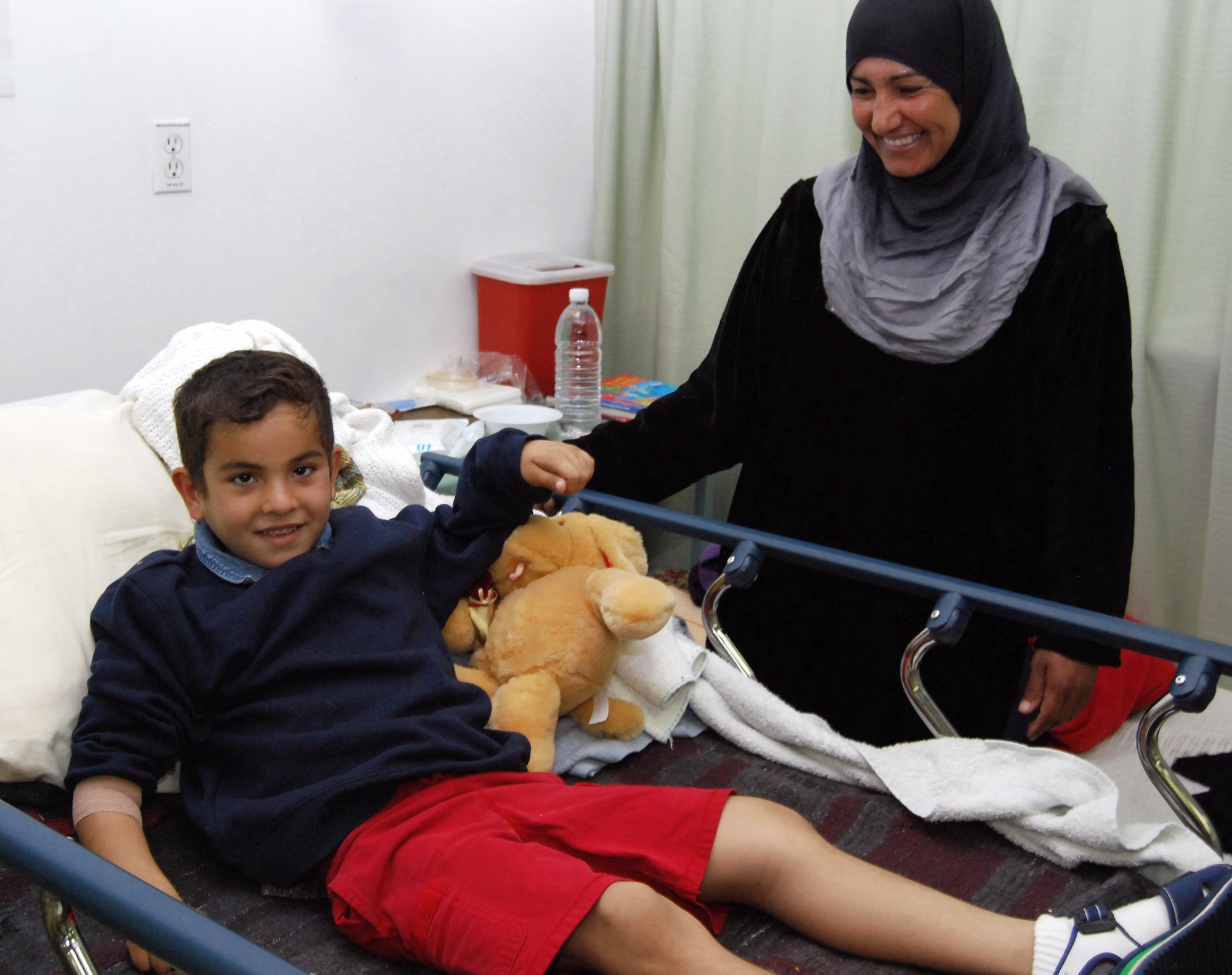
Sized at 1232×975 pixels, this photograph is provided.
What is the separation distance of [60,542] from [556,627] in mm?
611

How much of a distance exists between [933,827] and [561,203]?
2.02 meters

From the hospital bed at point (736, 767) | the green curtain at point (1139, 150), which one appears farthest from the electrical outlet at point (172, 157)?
the green curtain at point (1139, 150)

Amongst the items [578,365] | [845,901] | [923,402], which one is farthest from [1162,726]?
[578,365]

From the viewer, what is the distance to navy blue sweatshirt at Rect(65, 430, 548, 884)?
125 centimetres

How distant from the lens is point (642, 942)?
43.9 inches

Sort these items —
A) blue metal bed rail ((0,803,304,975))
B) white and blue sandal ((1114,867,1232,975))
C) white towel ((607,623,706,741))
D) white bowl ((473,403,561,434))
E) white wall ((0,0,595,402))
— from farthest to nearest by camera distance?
white bowl ((473,403,561,434)) < white wall ((0,0,595,402)) < white towel ((607,623,706,741)) < white and blue sandal ((1114,867,1232,975)) < blue metal bed rail ((0,803,304,975))

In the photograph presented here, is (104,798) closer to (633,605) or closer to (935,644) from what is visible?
(633,605)

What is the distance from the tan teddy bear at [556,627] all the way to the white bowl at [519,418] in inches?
31.4

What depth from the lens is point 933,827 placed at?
1459 mm

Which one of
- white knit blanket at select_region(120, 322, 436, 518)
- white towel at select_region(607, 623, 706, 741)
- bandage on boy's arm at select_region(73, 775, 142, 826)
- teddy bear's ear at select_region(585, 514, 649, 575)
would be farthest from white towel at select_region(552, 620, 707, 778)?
bandage on boy's arm at select_region(73, 775, 142, 826)

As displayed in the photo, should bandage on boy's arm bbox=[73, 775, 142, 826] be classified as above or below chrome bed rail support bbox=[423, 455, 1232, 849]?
below

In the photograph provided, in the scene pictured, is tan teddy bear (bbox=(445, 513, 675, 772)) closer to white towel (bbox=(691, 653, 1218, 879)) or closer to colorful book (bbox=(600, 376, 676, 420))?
white towel (bbox=(691, 653, 1218, 879))

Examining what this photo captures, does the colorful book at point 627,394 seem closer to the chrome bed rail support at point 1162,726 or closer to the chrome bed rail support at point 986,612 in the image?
the chrome bed rail support at point 986,612

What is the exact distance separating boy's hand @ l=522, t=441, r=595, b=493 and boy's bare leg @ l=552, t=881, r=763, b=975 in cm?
52
